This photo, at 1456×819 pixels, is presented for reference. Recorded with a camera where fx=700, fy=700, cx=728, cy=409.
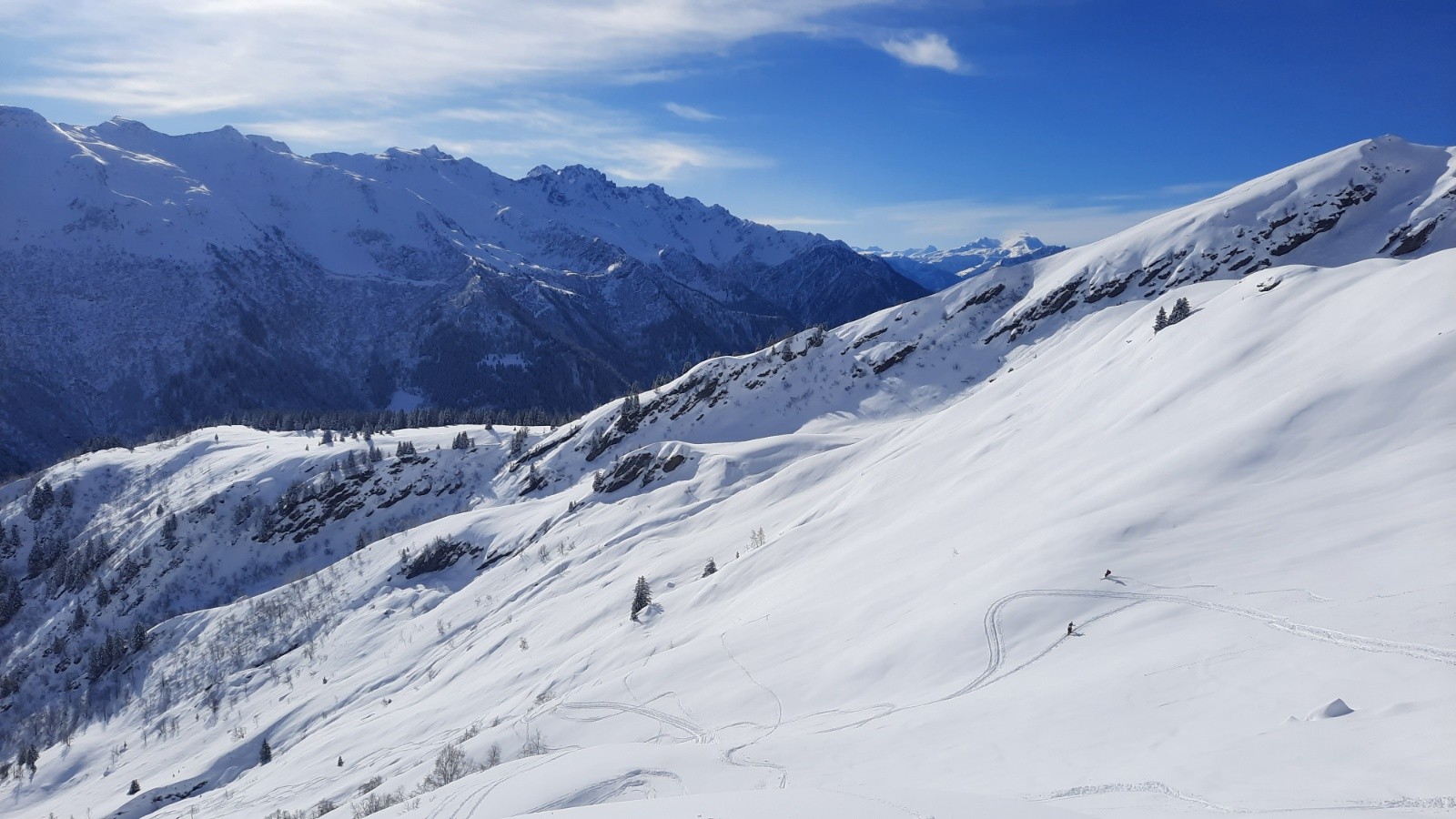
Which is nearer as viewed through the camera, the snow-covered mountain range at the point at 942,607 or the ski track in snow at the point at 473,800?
the snow-covered mountain range at the point at 942,607

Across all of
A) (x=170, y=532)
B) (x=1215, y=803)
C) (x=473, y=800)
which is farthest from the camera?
(x=170, y=532)

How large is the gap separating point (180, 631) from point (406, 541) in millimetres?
26635

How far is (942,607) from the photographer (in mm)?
25016

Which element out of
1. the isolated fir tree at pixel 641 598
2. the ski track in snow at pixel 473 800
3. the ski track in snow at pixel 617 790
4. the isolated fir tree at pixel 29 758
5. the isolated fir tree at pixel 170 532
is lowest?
the isolated fir tree at pixel 29 758

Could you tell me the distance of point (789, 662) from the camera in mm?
27266

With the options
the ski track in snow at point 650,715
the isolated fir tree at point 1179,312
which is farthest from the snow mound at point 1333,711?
the isolated fir tree at point 1179,312

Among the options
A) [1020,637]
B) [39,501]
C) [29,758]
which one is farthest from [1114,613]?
[39,501]

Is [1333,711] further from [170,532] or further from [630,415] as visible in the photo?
[170,532]

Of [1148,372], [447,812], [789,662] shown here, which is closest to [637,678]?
[789,662]

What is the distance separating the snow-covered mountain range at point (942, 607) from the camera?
1484cm

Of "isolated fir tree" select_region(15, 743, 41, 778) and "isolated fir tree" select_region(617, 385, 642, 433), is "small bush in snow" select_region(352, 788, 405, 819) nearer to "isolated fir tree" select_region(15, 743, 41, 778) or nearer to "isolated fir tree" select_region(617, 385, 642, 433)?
"isolated fir tree" select_region(15, 743, 41, 778)

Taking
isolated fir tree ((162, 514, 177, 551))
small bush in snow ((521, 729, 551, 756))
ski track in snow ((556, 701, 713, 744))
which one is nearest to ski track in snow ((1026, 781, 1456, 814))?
ski track in snow ((556, 701, 713, 744))

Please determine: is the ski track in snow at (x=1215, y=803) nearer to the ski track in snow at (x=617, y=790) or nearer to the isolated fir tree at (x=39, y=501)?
the ski track in snow at (x=617, y=790)

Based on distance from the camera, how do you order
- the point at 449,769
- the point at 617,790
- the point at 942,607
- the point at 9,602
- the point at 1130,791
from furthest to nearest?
the point at 9,602
the point at 449,769
the point at 942,607
the point at 617,790
the point at 1130,791
